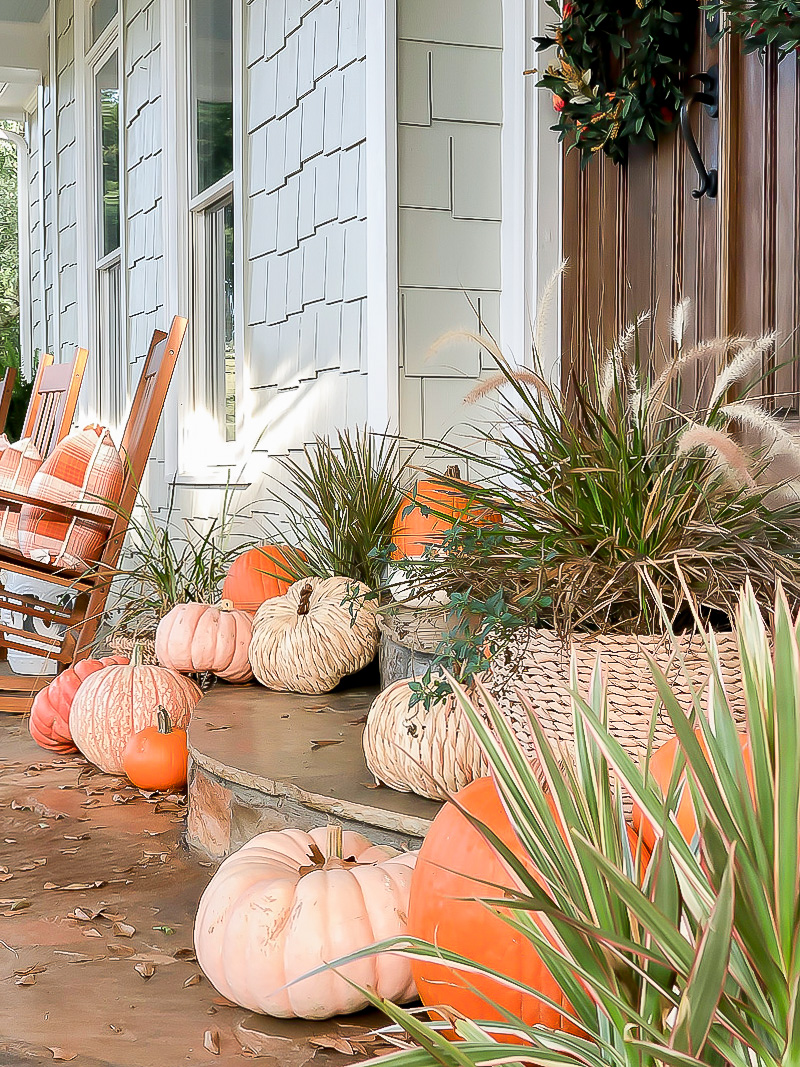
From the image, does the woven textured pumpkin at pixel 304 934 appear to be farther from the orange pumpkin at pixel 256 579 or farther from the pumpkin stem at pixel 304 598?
the orange pumpkin at pixel 256 579

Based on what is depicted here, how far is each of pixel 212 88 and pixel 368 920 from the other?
164 inches

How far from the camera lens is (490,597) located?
1.56 metres

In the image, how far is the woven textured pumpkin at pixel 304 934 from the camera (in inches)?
54.9

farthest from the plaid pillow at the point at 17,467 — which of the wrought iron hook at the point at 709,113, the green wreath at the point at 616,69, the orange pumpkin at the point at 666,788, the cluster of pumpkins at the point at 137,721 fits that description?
the orange pumpkin at the point at 666,788

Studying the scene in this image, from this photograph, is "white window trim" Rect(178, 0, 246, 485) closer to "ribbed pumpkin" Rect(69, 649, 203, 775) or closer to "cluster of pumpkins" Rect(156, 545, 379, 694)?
"cluster of pumpkins" Rect(156, 545, 379, 694)

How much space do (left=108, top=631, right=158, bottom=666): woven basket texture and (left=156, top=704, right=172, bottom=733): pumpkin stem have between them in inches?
15.7

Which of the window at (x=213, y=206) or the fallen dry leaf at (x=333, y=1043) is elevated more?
the window at (x=213, y=206)

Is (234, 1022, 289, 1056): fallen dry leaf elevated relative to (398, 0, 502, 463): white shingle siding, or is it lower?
lower

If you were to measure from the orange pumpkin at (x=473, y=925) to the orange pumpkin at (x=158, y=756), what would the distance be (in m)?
1.34

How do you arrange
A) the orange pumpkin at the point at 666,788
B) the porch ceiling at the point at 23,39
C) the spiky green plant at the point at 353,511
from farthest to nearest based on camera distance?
1. the porch ceiling at the point at 23,39
2. the spiky green plant at the point at 353,511
3. the orange pumpkin at the point at 666,788

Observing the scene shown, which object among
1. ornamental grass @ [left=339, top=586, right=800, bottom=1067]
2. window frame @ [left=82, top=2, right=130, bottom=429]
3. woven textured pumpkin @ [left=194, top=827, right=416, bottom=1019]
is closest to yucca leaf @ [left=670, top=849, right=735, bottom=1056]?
ornamental grass @ [left=339, top=586, right=800, bottom=1067]

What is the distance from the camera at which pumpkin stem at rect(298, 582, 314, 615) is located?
8.51 feet

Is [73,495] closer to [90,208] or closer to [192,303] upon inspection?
[192,303]

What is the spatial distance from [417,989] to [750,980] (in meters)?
0.76
